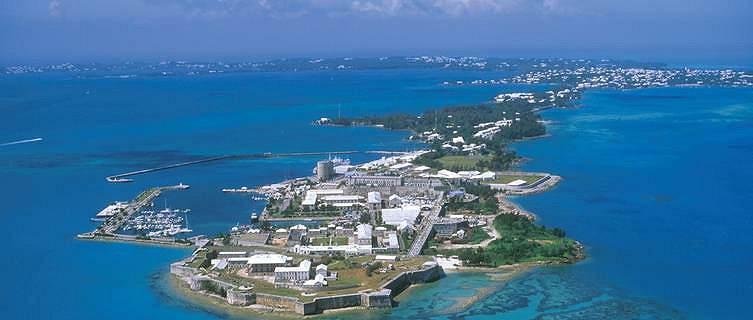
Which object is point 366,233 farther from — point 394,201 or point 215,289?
point 215,289

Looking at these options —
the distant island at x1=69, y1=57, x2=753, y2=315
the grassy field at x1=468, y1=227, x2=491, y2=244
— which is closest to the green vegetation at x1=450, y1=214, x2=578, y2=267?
the distant island at x1=69, y1=57, x2=753, y2=315

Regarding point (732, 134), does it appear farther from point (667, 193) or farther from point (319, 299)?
point (319, 299)

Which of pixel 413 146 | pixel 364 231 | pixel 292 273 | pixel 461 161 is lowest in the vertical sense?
pixel 413 146

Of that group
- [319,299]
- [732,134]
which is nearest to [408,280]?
[319,299]

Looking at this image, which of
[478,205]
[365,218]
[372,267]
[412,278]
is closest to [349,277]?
[372,267]

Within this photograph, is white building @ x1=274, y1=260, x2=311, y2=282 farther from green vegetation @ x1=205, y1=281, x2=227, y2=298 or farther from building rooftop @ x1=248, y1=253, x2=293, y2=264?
green vegetation @ x1=205, y1=281, x2=227, y2=298
